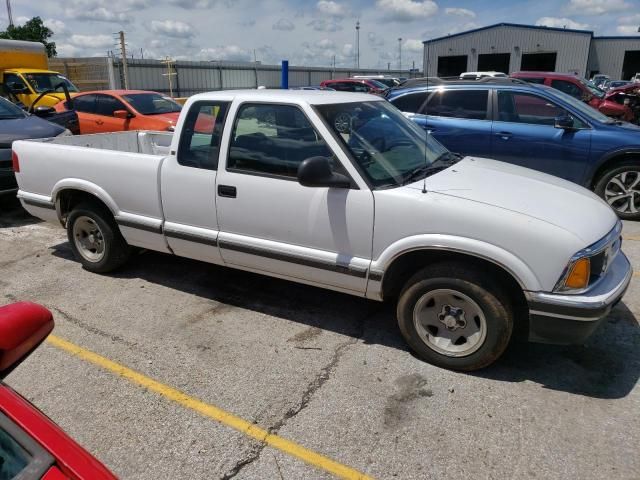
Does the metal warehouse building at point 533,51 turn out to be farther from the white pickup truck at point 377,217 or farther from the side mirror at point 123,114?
the white pickup truck at point 377,217

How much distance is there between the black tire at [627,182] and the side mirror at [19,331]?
22.4 feet

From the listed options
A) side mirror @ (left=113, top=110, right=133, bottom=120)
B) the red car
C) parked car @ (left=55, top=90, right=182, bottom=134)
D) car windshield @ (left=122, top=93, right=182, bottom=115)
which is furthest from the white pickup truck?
car windshield @ (left=122, top=93, right=182, bottom=115)

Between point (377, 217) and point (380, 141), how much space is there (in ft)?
2.46

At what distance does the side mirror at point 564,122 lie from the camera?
6.68m

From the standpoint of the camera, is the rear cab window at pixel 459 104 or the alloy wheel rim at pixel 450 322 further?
the rear cab window at pixel 459 104

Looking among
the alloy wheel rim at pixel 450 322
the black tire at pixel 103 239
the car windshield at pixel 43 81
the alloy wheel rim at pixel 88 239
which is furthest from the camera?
Result: the car windshield at pixel 43 81

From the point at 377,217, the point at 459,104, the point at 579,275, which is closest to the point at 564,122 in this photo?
the point at 459,104

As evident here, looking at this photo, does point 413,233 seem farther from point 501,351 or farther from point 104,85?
point 104,85

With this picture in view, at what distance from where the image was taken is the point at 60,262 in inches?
213

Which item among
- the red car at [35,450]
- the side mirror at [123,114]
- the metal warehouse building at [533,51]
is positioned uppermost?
the metal warehouse building at [533,51]

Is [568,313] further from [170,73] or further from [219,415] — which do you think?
[170,73]

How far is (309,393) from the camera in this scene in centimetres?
315

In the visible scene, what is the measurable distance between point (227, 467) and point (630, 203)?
6423 mm

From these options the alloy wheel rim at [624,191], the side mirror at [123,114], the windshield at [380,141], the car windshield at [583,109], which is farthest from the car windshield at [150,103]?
the alloy wheel rim at [624,191]
